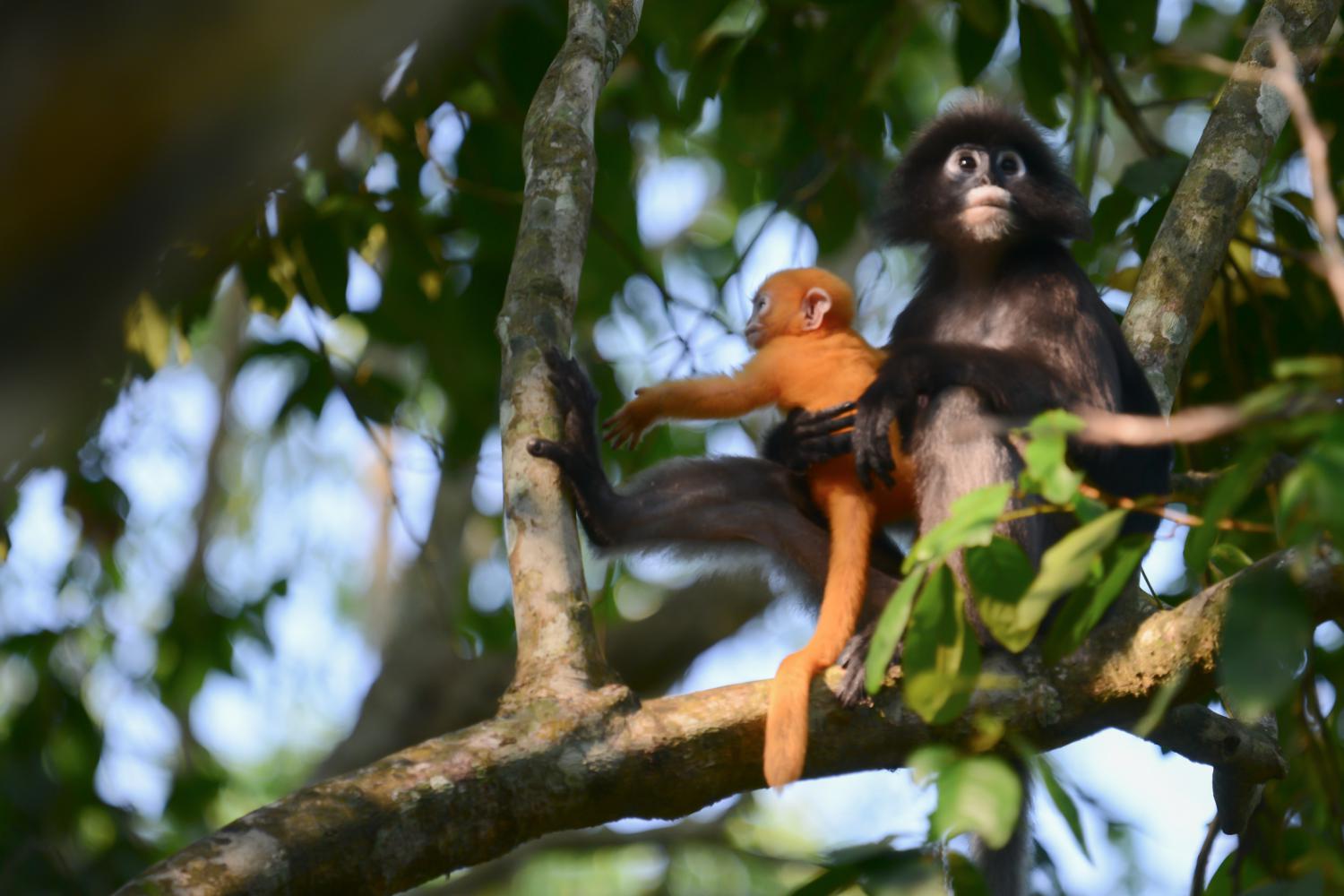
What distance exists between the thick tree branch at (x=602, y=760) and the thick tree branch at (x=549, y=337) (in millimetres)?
154

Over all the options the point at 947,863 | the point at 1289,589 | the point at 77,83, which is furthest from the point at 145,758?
the point at 77,83

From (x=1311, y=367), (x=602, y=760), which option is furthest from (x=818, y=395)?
(x=1311, y=367)

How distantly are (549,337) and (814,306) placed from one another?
3.56ft

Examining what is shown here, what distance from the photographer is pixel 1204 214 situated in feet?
11.2

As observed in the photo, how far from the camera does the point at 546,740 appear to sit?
2.36 m

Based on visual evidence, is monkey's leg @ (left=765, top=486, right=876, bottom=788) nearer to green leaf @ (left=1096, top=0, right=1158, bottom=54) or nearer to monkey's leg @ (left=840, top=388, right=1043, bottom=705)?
monkey's leg @ (left=840, top=388, right=1043, bottom=705)

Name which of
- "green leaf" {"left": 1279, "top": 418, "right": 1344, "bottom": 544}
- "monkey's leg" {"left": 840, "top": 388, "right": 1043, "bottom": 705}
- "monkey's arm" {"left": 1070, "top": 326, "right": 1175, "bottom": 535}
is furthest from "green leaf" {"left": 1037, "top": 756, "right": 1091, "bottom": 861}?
"monkey's arm" {"left": 1070, "top": 326, "right": 1175, "bottom": 535}

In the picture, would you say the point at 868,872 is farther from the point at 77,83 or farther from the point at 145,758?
the point at 145,758

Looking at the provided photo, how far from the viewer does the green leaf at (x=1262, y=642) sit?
133 centimetres

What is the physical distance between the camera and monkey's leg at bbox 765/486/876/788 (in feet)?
8.14

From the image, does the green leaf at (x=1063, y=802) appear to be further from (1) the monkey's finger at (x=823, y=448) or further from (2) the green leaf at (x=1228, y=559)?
(1) the monkey's finger at (x=823, y=448)

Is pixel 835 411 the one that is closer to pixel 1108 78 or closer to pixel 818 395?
pixel 818 395

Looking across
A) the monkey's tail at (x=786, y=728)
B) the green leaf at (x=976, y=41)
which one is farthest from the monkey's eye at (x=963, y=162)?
the monkey's tail at (x=786, y=728)

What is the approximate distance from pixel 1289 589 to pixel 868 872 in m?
0.61
